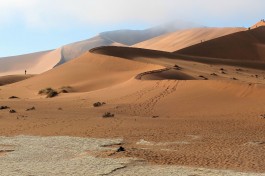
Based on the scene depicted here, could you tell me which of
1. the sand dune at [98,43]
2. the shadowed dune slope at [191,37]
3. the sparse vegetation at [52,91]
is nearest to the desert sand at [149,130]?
the sparse vegetation at [52,91]

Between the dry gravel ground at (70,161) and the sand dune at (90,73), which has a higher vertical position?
the sand dune at (90,73)

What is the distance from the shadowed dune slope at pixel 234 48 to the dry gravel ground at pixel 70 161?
50.2m

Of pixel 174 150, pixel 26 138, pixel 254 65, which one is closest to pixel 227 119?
pixel 174 150

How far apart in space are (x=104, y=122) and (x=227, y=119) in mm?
5076

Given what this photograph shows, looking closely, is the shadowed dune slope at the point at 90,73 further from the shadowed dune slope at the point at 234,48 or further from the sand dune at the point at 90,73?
the shadowed dune slope at the point at 234,48

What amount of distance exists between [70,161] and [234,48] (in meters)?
58.0

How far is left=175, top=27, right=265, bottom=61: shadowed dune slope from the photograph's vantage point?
62.8 metres

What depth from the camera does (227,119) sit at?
17.9m

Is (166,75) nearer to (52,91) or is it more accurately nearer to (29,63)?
(52,91)

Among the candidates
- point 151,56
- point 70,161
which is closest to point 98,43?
point 151,56

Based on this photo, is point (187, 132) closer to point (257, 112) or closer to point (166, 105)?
point (257, 112)

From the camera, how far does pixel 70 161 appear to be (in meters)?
10.4

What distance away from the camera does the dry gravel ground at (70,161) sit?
9.31 meters

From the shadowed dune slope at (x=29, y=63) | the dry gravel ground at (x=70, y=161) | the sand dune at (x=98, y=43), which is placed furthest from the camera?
the sand dune at (x=98, y=43)
